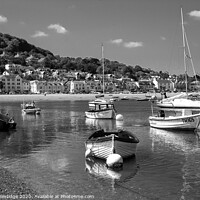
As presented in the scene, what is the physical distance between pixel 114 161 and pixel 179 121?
19384 mm

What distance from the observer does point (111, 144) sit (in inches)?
857

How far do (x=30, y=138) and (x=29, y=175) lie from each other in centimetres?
1520

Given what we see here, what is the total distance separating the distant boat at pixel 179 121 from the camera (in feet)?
123

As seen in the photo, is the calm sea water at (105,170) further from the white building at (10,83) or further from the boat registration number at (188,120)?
the white building at (10,83)

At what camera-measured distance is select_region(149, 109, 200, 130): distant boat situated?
37.4 meters

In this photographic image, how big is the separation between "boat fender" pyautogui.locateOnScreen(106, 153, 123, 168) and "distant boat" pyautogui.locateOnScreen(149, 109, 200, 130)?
18703 millimetres

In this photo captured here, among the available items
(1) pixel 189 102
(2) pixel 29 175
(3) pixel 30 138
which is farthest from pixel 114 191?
(1) pixel 189 102

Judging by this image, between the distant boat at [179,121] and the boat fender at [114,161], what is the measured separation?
1870cm

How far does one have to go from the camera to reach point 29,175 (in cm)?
1942

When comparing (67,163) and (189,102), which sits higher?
(189,102)

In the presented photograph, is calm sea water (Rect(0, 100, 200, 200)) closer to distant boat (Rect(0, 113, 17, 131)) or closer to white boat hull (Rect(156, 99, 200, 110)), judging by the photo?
distant boat (Rect(0, 113, 17, 131))

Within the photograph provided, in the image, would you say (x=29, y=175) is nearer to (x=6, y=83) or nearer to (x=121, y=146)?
(x=121, y=146)

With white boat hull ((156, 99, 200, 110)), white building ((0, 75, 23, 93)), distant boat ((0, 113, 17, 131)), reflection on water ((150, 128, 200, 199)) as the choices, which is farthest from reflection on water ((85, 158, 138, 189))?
white building ((0, 75, 23, 93))

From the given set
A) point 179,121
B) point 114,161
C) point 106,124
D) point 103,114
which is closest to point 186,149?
point 114,161
